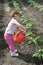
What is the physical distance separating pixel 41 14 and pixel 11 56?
19.0 feet

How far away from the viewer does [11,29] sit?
7.70 metres

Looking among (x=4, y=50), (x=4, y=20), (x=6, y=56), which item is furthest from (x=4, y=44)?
(x=4, y=20)

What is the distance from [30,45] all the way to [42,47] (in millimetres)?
573

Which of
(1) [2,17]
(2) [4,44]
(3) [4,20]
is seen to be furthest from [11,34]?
(1) [2,17]

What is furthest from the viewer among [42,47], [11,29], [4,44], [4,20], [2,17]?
[2,17]

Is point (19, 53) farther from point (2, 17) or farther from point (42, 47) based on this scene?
point (2, 17)

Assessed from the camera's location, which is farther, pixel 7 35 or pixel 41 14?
pixel 41 14

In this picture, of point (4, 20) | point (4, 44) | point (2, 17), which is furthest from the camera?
point (2, 17)

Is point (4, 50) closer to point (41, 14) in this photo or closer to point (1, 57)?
point (1, 57)

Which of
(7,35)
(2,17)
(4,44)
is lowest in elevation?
(2,17)

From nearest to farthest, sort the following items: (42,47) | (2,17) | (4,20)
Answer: (42,47)
(4,20)
(2,17)

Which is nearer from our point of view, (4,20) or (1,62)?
(1,62)

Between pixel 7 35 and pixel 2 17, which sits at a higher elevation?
pixel 7 35

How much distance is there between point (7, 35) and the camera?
7723 mm
